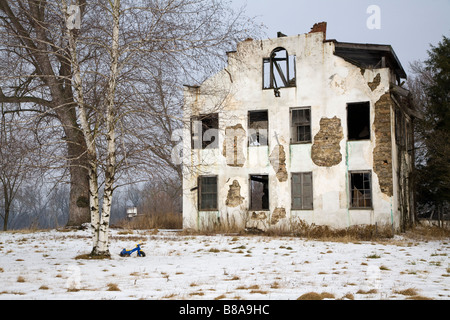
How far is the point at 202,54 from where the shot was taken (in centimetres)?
1049

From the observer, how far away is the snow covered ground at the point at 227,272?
20.8 feet

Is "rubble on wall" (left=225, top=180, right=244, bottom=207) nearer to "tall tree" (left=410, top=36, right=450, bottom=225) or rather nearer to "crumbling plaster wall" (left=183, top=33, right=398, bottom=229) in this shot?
"crumbling plaster wall" (left=183, top=33, right=398, bottom=229)

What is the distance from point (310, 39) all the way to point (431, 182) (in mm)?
9710

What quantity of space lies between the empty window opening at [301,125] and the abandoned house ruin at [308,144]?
0.13 feet

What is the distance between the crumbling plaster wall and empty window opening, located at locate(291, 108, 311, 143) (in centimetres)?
25

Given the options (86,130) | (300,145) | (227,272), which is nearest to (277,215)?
(300,145)

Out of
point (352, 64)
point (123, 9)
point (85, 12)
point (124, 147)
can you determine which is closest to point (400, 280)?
point (124, 147)

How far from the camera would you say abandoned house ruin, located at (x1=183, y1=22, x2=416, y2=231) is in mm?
18094

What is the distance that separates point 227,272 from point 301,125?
11720mm

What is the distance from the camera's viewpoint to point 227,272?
849 centimetres

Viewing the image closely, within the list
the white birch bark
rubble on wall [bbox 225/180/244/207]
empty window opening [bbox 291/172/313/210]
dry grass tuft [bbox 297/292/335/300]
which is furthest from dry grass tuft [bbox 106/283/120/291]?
rubble on wall [bbox 225/180/244/207]

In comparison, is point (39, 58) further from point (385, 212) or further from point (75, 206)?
point (385, 212)

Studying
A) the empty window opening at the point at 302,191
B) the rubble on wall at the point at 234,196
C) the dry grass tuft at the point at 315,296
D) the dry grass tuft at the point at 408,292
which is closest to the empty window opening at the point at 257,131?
the rubble on wall at the point at 234,196

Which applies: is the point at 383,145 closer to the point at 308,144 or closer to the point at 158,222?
the point at 308,144
